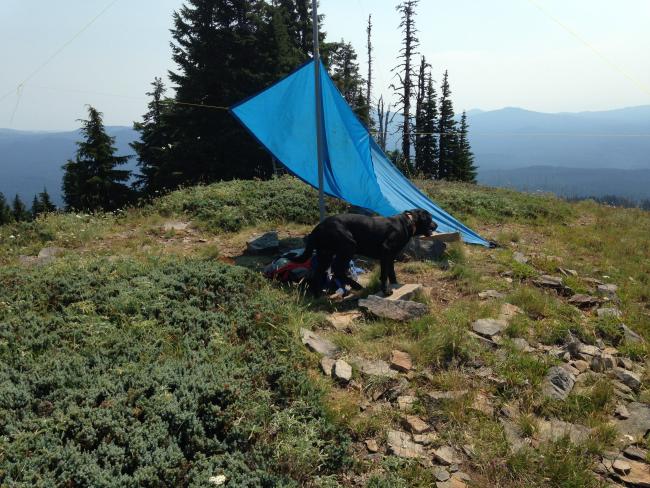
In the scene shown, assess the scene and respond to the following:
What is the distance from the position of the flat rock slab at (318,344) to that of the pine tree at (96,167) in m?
24.3

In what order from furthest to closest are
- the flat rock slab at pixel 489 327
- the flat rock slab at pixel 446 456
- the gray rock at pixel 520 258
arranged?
the gray rock at pixel 520 258, the flat rock slab at pixel 489 327, the flat rock slab at pixel 446 456

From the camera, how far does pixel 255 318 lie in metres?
5.55

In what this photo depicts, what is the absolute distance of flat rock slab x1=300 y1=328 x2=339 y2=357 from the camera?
5184mm

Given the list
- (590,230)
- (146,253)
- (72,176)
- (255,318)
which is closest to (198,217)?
(146,253)

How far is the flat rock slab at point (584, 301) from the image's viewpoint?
23.7ft

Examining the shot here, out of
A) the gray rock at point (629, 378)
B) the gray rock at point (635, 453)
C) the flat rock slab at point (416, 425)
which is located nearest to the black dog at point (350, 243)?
the flat rock slab at point (416, 425)

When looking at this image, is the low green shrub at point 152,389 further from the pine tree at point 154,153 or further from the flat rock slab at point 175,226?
the pine tree at point 154,153

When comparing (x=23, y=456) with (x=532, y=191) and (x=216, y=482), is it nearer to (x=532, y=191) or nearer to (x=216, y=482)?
(x=216, y=482)

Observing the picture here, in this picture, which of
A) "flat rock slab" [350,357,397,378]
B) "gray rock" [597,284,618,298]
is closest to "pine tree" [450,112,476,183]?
"gray rock" [597,284,618,298]

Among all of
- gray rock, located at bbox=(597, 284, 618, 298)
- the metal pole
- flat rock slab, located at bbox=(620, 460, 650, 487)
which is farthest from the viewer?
the metal pole

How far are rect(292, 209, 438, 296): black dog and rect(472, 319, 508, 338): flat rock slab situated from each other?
1484 mm

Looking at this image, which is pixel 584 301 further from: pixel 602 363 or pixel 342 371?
pixel 342 371

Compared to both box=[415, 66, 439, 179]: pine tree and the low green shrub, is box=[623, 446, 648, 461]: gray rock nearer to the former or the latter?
the low green shrub

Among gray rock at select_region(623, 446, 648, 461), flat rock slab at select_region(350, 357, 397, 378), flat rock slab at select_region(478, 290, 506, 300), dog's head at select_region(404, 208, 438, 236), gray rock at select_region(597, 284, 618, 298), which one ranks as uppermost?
dog's head at select_region(404, 208, 438, 236)
